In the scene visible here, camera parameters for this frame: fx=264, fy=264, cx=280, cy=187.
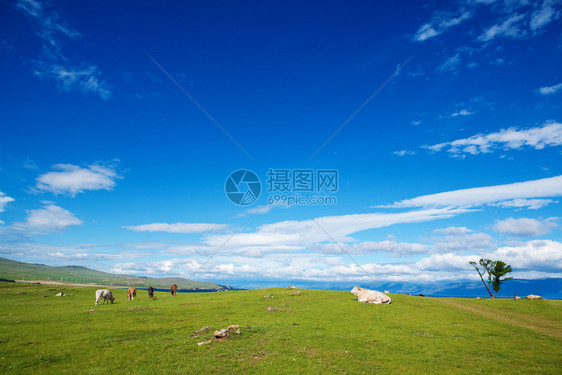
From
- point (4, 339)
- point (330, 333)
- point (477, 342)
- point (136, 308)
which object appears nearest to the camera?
point (4, 339)

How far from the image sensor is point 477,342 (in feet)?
73.2

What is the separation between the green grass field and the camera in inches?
653

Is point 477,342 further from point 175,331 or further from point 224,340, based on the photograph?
point 175,331

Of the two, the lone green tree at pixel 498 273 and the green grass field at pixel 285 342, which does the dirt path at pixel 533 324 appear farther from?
the lone green tree at pixel 498 273

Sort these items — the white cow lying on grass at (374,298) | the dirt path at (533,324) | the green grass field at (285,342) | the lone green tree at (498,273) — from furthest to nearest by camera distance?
the lone green tree at (498,273)
the white cow lying on grass at (374,298)
the dirt path at (533,324)
the green grass field at (285,342)

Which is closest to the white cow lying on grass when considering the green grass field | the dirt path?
the green grass field

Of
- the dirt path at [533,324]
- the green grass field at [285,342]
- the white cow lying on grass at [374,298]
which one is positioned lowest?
the dirt path at [533,324]

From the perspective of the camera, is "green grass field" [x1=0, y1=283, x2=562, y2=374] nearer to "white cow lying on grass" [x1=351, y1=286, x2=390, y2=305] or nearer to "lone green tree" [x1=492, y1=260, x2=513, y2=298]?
"white cow lying on grass" [x1=351, y1=286, x2=390, y2=305]

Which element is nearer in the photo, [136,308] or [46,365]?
[46,365]

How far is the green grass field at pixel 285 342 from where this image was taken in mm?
16594

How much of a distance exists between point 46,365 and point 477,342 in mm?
31640

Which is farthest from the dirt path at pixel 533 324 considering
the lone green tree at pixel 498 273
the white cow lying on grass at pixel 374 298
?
the lone green tree at pixel 498 273

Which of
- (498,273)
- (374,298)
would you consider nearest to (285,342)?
(374,298)

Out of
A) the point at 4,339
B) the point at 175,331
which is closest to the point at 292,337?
the point at 175,331
